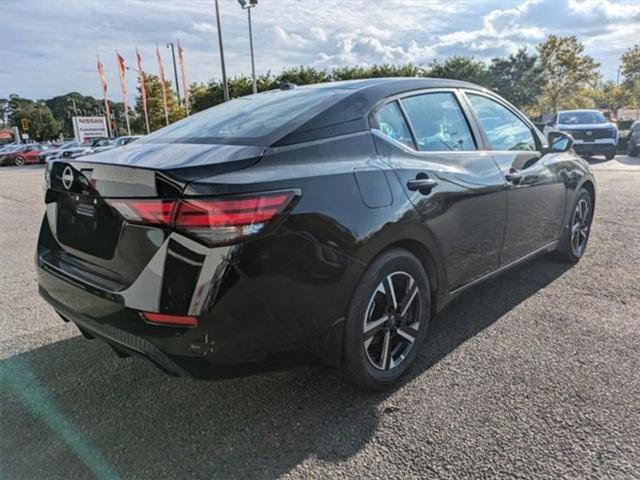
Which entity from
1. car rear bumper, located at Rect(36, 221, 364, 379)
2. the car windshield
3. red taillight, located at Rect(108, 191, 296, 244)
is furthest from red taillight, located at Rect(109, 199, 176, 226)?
the car windshield

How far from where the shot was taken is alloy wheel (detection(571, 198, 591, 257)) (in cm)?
462

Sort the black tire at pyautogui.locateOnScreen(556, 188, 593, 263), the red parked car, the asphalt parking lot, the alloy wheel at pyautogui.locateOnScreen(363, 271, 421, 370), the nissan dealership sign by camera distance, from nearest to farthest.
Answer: the asphalt parking lot, the alloy wheel at pyautogui.locateOnScreen(363, 271, 421, 370), the black tire at pyautogui.locateOnScreen(556, 188, 593, 263), the red parked car, the nissan dealership sign

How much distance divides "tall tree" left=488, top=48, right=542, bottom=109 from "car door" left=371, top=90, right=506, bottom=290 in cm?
4551

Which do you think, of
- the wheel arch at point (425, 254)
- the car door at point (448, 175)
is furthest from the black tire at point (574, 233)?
the wheel arch at point (425, 254)

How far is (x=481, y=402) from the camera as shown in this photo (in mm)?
2506

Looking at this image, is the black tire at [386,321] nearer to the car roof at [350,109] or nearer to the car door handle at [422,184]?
the car door handle at [422,184]

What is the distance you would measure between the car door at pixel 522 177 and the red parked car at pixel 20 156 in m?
38.4

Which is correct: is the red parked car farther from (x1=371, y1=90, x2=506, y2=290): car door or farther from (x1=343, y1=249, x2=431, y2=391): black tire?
(x1=343, y1=249, x2=431, y2=391): black tire

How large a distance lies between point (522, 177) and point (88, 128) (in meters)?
42.3

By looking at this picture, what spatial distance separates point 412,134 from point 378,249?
0.85m

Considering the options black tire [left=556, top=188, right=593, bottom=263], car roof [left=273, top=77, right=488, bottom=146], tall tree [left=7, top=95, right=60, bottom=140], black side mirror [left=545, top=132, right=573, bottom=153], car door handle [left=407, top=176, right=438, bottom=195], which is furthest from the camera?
tall tree [left=7, top=95, right=60, bottom=140]

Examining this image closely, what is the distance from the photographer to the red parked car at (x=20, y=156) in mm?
34312

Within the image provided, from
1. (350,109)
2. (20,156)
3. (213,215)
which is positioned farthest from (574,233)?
(20,156)

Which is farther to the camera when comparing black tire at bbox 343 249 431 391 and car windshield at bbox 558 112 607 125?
car windshield at bbox 558 112 607 125
